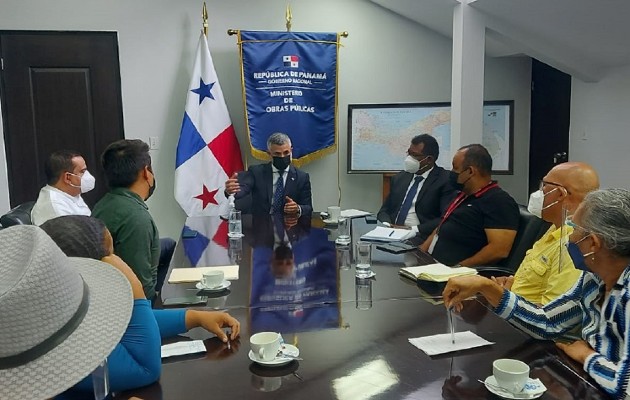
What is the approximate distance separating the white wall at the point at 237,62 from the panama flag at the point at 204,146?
0.18 m

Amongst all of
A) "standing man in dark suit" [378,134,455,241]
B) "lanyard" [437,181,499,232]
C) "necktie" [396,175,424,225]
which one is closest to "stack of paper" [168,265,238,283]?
"lanyard" [437,181,499,232]

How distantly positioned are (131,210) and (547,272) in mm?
1597

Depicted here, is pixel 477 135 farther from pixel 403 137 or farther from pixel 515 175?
pixel 515 175

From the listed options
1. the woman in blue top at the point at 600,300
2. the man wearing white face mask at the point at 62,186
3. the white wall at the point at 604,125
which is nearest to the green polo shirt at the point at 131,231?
the man wearing white face mask at the point at 62,186

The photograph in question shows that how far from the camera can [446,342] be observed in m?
1.49

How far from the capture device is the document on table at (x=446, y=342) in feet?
4.75

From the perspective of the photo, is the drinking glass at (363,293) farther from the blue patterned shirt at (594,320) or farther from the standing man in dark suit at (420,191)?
the standing man in dark suit at (420,191)

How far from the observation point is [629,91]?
4.00 metres

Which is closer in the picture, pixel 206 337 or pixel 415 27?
pixel 206 337

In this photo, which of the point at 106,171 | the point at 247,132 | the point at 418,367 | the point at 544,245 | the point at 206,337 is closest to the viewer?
the point at 418,367

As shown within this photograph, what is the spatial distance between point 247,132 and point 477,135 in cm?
189

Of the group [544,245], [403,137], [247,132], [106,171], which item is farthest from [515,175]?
[106,171]

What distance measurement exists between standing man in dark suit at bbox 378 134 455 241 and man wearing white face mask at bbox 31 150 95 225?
6.23 feet

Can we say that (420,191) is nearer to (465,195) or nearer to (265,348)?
(465,195)
